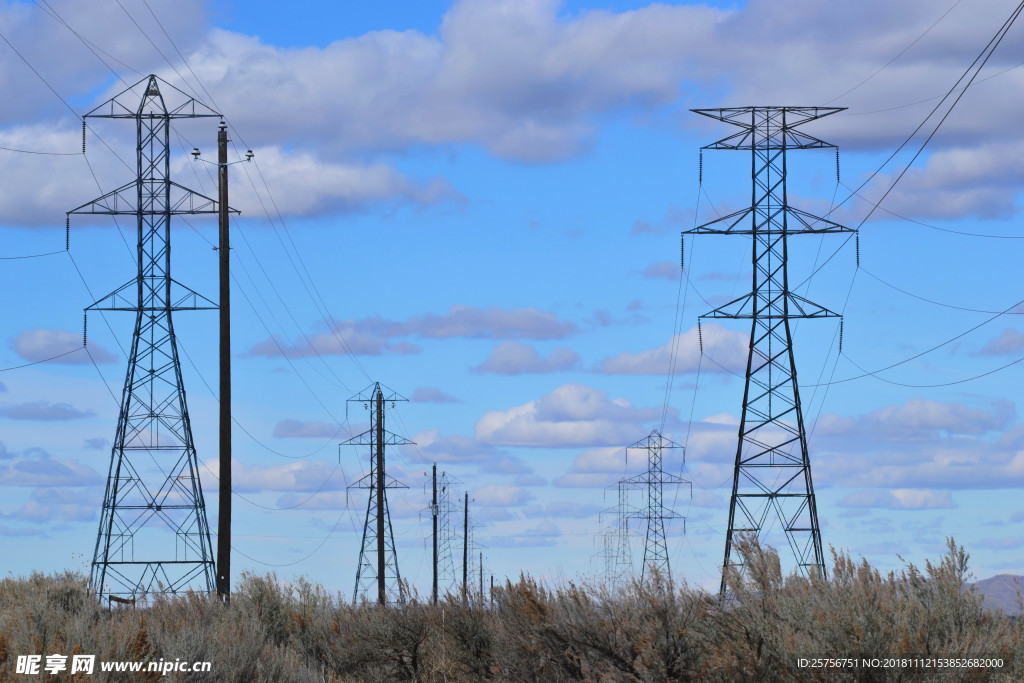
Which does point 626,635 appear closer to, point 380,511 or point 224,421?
point 224,421

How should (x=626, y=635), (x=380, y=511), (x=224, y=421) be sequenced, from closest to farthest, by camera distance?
1. (x=626, y=635)
2. (x=224, y=421)
3. (x=380, y=511)

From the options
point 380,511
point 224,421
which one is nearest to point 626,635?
point 224,421

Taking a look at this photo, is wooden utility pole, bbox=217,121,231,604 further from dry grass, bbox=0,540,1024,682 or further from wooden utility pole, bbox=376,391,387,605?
wooden utility pole, bbox=376,391,387,605

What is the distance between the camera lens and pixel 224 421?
2478cm

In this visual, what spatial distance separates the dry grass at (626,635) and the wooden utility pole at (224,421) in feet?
4.09

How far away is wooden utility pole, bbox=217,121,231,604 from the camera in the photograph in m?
24.3

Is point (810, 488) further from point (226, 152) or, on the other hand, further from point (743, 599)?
point (743, 599)

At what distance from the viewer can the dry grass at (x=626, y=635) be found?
41.5 ft

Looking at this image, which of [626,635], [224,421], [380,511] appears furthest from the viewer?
[380,511]

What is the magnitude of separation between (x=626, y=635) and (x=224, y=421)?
11.5 m

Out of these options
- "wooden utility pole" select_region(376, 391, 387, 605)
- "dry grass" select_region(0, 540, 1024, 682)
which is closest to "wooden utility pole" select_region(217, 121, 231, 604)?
"dry grass" select_region(0, 540, 1024, 682)

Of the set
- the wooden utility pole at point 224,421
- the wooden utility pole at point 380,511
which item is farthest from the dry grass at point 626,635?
the wooden utility pole at point 380,511

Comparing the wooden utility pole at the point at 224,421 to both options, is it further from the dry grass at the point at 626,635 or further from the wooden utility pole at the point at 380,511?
the wooden utility pole at the point at 380,511

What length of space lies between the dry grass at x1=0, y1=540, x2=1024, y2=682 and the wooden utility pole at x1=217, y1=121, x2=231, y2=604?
4.09 feet
